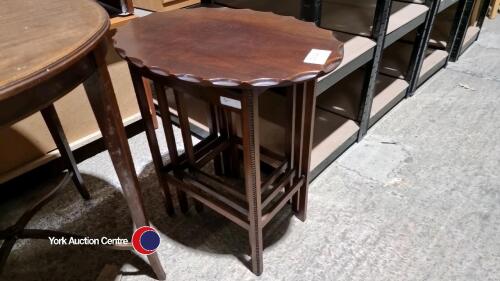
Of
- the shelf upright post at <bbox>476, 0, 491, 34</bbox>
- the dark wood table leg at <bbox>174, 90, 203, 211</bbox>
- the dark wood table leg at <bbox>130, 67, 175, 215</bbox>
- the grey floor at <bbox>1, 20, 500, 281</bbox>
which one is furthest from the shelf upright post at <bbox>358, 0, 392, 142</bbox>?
the shelf upright post at <bbox>476, 0, 491, 34</bbox>

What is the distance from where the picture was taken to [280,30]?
112cm

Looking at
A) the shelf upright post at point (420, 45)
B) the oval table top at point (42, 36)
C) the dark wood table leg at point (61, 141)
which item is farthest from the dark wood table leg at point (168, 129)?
the shelf upright post at point (420, 45)

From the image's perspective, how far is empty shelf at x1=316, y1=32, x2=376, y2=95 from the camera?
4.78ft

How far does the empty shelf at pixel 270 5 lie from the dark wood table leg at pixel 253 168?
920mm

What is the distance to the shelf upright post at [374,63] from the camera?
63.2 inches

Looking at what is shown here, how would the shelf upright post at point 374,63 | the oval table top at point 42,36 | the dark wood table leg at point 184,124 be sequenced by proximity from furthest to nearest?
the shelf upright post at point 374,63, the dark wood table leg at point 184,124, the oval table top at point 42,36

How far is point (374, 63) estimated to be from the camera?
174 centimetres

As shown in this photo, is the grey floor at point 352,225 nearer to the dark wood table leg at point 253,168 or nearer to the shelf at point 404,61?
the dark wood table leg at point 253,168

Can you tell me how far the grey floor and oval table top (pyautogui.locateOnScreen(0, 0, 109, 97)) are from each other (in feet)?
2.91

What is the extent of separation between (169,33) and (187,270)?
2.77ft

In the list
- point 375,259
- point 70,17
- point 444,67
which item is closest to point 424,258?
point 375,259

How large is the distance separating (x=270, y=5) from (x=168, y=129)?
0.92 meters

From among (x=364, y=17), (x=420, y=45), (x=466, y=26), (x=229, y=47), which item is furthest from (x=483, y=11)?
(x=229, y=47)

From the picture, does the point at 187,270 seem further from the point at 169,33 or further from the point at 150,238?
the point at 169,33
